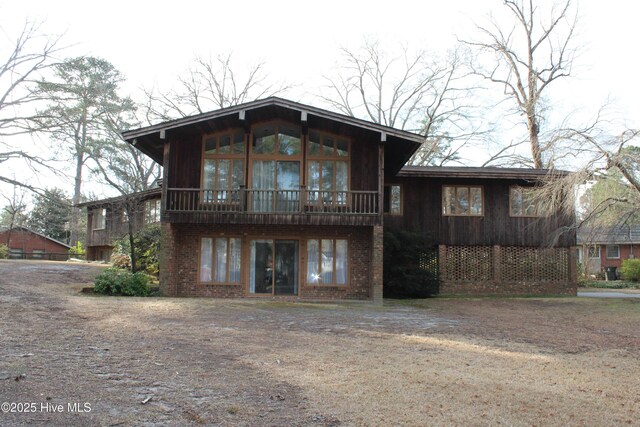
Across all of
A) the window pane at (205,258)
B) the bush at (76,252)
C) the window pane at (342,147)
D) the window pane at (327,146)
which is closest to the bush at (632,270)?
the window pane at (342,147)

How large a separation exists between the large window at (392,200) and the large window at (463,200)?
186 centimetres

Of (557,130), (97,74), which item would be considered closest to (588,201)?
(557,130)

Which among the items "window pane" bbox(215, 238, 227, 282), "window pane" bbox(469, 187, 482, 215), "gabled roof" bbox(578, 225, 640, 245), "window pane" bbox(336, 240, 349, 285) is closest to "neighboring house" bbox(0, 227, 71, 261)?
"window pane" bbox(215, 238, 227, 282)

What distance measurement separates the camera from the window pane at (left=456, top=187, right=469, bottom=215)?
70.1 feet

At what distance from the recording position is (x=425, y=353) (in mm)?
8180

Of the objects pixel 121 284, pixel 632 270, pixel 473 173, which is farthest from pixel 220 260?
pixel 632 270

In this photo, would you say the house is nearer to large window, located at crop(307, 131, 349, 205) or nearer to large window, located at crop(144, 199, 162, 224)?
large window, located at crop(307, 131, 349, 205)

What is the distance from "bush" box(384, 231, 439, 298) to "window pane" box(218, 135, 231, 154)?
6611 mm

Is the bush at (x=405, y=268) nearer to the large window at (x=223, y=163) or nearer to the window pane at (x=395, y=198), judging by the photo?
the window pane at (x=395, y=198)

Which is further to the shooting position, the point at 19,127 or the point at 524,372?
the point at 19,127

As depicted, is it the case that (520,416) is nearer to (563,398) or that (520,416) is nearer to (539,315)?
(563,398)

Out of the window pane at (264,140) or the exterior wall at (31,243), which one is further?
the exterior wall at (31,243)

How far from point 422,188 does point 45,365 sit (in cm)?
1697

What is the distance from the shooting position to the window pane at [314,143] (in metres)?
17.8
